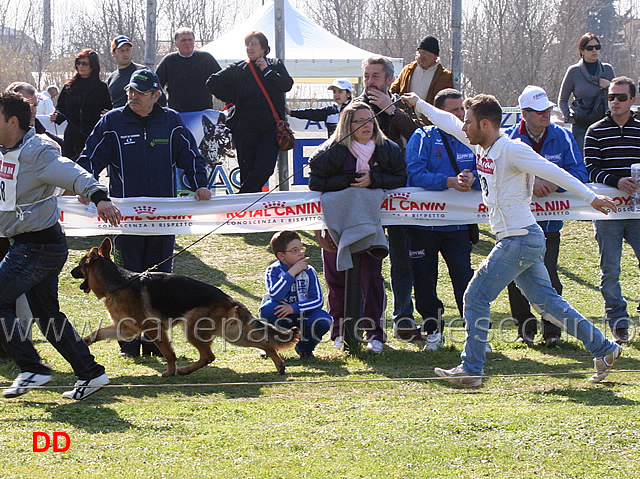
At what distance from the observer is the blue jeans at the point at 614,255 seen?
26.5ft

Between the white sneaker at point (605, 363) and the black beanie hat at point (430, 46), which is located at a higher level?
the black beanie hat at point (430, 46)

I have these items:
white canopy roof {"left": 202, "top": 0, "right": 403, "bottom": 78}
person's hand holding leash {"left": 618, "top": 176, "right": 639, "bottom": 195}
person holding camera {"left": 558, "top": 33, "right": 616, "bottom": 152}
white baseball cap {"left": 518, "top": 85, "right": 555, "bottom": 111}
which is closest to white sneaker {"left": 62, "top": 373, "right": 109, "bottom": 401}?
white baseball cap {"left": 518, "top": 85, "right": 555, "bottom": 111}

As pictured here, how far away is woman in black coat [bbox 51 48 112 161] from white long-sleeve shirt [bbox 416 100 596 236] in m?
6.53

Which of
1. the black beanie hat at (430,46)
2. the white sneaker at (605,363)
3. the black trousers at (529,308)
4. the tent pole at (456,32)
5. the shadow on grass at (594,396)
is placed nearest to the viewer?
the shadow on grass at (594,396)

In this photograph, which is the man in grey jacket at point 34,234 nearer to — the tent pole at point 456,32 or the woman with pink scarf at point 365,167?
the woman with pink scarf at point 365,167

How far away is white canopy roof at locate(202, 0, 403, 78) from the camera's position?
2103cm

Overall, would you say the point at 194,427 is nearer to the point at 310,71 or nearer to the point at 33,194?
the point at 33,194

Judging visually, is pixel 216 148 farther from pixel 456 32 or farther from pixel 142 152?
pixel 142 152

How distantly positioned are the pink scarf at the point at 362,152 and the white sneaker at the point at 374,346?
146cm

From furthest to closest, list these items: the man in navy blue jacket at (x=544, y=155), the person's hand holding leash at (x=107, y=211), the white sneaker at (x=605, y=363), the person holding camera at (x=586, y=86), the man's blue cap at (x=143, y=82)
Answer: the person holding camera at (x=586, y=86) < the man in navy blue jacket at (x=544, y=155) < the man's blue cap at (x=143, y=82) < the white sneaker at (x=605, y=363) < the person's hand holding leash at (x=107, y=211)

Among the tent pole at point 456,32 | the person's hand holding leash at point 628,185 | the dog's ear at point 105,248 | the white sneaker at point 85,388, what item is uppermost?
the tent pole at point 456,32

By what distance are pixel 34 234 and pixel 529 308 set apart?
4414 millimetres

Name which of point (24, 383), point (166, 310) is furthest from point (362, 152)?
point (24, 383)

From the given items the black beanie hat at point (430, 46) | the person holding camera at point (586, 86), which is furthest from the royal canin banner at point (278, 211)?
the person holding camera at point (586, 86)
